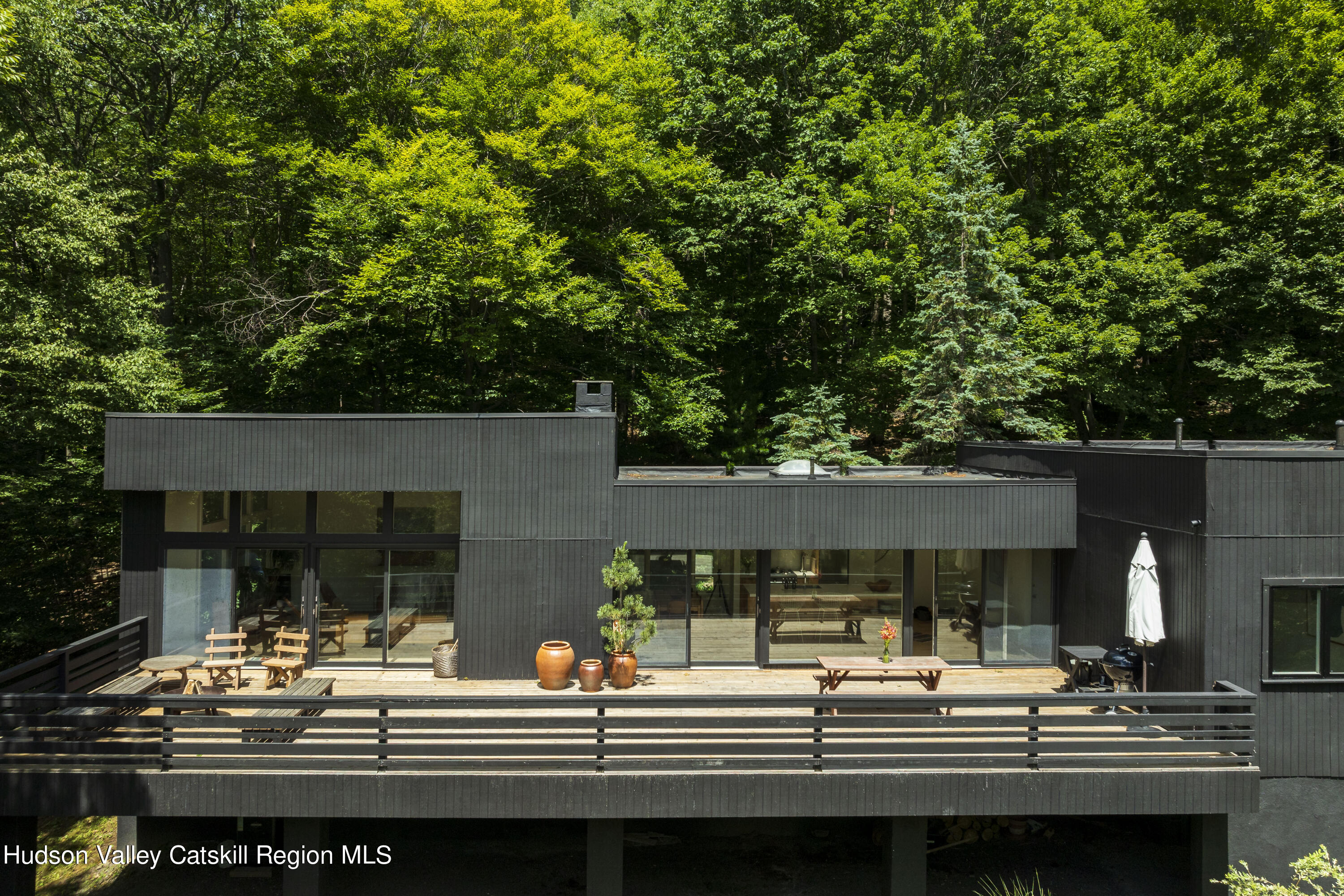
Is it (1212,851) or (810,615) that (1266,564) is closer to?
(1212,851)

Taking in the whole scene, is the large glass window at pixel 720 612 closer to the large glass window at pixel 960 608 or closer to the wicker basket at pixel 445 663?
the large glass window at pixel 960 608

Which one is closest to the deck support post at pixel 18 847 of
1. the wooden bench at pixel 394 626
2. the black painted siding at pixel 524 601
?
the wooden bench at pixel 394 626

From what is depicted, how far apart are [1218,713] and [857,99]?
61.4ft

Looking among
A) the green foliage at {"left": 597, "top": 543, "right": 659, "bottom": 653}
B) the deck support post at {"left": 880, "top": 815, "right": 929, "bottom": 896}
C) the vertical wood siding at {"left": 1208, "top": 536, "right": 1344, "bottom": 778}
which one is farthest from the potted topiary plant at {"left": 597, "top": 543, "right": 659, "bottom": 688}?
the vertical wood siding at {"left": 1208, "top": 536, "right": 1344, "bottom": 778}

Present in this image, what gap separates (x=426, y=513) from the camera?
11.6 meters

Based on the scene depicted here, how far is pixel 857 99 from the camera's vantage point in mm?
22234

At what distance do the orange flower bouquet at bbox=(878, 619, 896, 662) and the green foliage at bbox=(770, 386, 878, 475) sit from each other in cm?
824

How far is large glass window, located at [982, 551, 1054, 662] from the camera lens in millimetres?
12055

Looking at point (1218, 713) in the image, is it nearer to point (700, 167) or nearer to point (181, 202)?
point (700, 167)

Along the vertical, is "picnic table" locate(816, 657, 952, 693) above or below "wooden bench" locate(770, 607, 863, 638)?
below

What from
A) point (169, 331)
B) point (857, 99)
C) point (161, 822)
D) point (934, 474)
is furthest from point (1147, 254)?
point (169, 331)

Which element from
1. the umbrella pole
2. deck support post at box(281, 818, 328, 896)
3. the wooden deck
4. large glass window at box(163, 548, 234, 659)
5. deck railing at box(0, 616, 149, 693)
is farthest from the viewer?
large glass window at box(163, 548, 234, 659)

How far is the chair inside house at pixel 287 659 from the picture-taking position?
10.5m

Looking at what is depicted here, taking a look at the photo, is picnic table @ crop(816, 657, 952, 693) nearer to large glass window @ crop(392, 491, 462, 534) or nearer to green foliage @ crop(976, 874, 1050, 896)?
green foliage @ crop(976, 874, 1050, 896)
